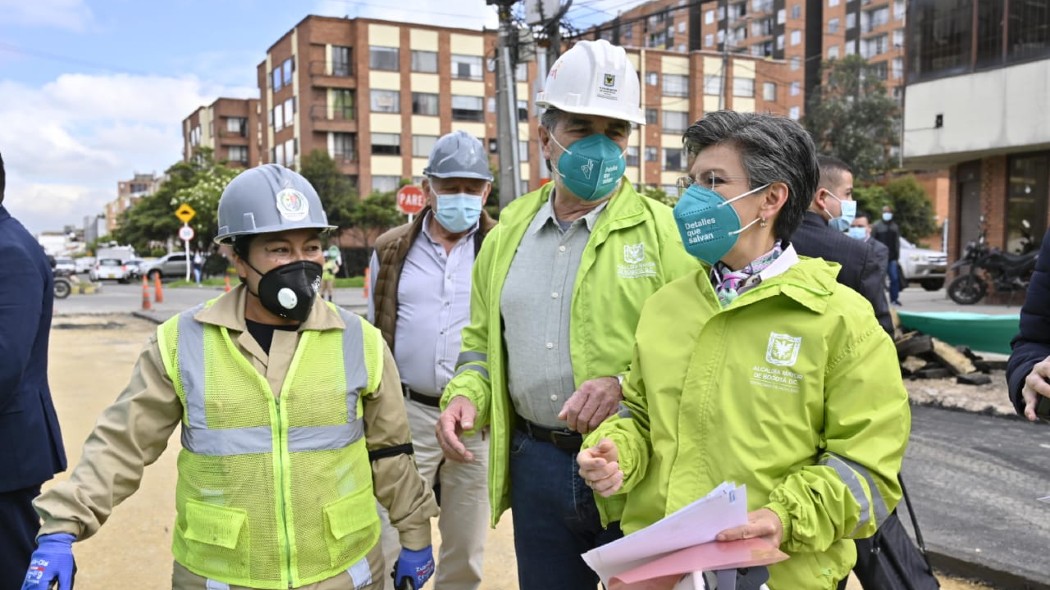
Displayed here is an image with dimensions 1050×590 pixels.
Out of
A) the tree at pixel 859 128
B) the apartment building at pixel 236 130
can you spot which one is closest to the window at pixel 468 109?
the tree at pixel 859 128

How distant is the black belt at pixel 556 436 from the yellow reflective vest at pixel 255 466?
0.58m

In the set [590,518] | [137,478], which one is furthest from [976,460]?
[137,478]

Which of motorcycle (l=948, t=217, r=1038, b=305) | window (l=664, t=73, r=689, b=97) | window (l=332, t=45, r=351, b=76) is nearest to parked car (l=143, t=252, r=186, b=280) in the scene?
window (l=332, t=45, r=351, b=76)

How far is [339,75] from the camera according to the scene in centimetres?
5156

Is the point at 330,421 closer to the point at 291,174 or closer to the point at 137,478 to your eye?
the point at 137,478

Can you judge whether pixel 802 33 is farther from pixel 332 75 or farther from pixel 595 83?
pixel 595 83

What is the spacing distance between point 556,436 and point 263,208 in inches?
A: 43.5

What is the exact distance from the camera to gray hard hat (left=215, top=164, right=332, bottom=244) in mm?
2443

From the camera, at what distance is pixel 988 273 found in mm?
17031

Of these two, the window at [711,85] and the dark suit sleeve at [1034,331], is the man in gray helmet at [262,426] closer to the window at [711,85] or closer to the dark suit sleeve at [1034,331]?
the dark suit sleeve at [1034,331]

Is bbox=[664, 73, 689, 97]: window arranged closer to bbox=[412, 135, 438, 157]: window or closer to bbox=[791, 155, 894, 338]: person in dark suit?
bbox=[412, 135, 438, 157]: window

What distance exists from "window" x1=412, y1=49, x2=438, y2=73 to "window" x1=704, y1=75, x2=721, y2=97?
20346 millimetres

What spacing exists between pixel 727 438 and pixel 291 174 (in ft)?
5.03

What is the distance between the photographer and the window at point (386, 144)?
5234 centimetres
